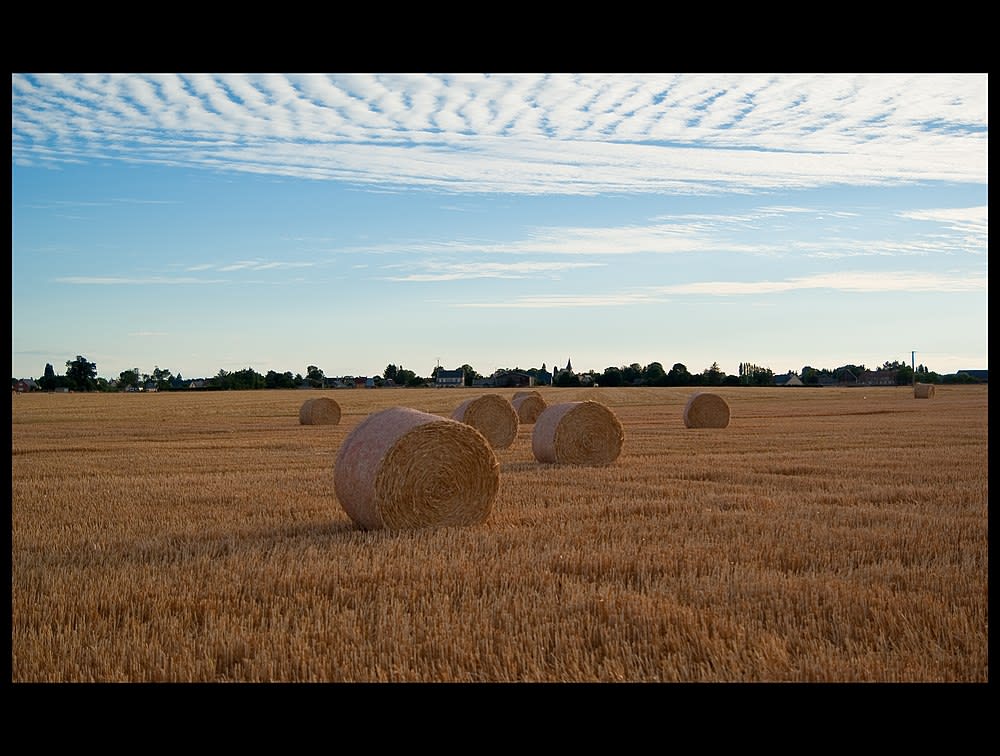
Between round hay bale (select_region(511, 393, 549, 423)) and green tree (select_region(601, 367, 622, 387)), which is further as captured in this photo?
green tree (select_region(601, 367, 622, 387))

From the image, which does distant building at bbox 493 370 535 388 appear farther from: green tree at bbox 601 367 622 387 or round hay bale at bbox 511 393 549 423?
round hay bale at bbox 511 393 549 423

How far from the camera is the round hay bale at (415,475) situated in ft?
33.9

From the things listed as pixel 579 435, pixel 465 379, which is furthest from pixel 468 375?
pixel 579 435

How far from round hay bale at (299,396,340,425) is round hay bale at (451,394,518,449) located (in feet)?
40.4

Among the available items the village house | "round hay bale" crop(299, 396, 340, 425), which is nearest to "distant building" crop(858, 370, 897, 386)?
the village house

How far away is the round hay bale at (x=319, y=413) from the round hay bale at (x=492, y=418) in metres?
12.3

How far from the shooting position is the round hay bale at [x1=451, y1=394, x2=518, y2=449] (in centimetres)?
2228

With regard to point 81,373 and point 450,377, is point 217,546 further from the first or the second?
point 450,377
